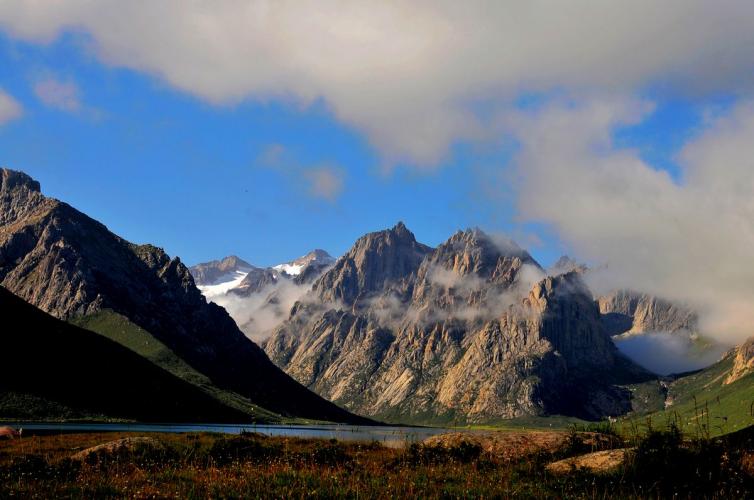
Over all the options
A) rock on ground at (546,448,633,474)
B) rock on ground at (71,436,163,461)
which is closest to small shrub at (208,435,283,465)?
rock on ground at (71,436,163,461)

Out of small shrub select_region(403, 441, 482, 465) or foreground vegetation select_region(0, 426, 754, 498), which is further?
small shrub select_region(403, 441, 482, 465)

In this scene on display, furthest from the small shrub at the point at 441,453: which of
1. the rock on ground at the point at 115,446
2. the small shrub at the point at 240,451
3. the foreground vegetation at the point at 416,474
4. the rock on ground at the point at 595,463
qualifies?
the rock on ground at the point at 115,446

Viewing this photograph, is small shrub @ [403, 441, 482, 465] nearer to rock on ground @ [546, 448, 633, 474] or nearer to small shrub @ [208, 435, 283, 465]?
rock on ground @ [546, 448, 633, 474]

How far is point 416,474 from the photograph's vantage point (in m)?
24.5

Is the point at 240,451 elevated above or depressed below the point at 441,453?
below

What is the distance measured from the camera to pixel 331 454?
31.9m

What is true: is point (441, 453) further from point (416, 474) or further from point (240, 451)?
point (240, 451)

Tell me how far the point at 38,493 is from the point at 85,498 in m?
1.99

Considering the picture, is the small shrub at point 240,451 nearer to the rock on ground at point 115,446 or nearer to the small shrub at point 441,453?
the rock on ground at point 115,446

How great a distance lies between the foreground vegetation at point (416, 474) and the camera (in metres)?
20.2

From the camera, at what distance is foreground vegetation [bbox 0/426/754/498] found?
20.2m

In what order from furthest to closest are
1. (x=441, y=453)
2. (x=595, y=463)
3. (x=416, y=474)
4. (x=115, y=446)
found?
(x=115, y=446) < (x=441, y=453) < (x=595, y=463) < (x=416, y=474)

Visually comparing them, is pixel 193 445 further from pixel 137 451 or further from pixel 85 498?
pixel 85 498

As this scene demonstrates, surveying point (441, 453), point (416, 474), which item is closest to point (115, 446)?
point (441, 453)
